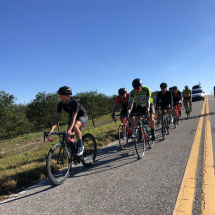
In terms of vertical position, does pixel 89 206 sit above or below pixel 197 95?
below

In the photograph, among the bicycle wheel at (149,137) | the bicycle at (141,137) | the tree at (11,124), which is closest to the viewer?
the bicycle at (141,137)

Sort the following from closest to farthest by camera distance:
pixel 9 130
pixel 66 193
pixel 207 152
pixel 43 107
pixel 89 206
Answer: pixel 89 206 < pixel 66 193 < pixel 207 152 < pixel 9 130 < pixel 43 107

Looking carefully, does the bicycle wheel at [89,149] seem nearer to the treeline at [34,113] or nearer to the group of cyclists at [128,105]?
the group of cyclists at [128,105]

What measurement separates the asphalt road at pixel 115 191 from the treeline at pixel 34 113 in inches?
478

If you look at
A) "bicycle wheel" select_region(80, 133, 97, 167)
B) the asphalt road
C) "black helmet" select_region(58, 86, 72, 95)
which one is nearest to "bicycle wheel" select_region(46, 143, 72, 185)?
the asphalt road

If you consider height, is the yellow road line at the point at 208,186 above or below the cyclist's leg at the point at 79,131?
below

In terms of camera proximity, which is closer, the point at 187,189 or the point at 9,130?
the point at 187,189

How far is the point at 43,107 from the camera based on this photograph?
26.1 meters

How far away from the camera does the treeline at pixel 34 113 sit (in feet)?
55.8

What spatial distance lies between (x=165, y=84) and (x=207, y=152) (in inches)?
142

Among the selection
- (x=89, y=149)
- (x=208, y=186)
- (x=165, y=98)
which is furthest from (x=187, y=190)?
(x=165, y=98)

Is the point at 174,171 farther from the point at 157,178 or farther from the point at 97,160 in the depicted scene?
the point at 97,160

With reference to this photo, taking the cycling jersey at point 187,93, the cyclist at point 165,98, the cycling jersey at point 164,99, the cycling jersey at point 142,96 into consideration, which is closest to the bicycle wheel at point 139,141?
the cycling jersey at point 142,96

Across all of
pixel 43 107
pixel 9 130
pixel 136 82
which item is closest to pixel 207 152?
pixel 136 82
